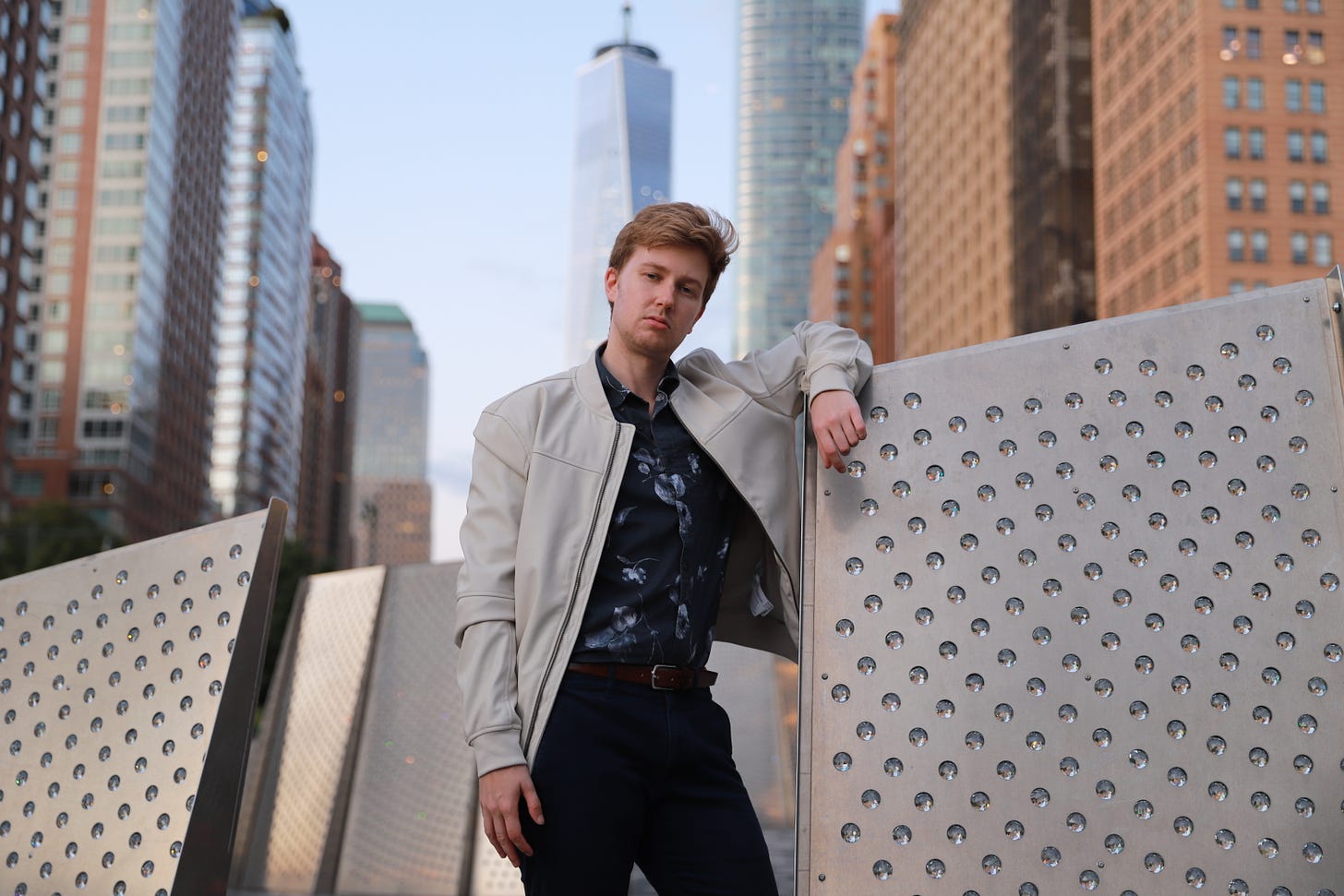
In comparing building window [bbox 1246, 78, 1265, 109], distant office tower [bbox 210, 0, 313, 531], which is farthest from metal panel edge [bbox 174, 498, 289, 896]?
distant office tower [bbox 210, 0, 313, 531]

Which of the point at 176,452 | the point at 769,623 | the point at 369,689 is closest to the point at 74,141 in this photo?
the point at 176,452

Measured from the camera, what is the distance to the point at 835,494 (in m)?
3.64

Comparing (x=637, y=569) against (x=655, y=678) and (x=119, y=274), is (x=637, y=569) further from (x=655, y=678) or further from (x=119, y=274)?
(x=119, y=274)

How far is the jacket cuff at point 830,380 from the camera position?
3568mm

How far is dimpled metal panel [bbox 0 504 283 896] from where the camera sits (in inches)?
159

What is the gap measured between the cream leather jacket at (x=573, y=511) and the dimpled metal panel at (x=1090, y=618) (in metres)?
0.18

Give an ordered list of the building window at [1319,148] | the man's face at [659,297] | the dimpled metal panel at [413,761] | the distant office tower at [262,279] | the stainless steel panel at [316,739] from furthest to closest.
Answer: the distant office tower at [262,279], the building window at [1319,148], the stainless steel panel at [316,739], the dimpled metal panel at [413,761], the man's face at [659,297]

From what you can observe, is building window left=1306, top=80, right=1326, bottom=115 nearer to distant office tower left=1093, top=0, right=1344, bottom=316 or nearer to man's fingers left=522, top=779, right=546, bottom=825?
distant office tower left=1093, top=0, right=1344, bottom=316

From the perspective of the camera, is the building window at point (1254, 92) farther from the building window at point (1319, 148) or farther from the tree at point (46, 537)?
the tree at point (46, 537)

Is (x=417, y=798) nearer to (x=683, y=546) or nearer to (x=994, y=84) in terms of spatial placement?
(x=683, y=546)

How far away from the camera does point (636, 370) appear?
379cm

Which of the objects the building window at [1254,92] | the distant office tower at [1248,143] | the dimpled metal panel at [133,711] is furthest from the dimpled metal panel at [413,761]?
the building window at [1254,92]

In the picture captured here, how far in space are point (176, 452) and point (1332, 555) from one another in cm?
10510

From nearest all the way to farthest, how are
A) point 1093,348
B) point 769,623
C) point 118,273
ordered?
point 1093,348, point 769,623, point 118,273
